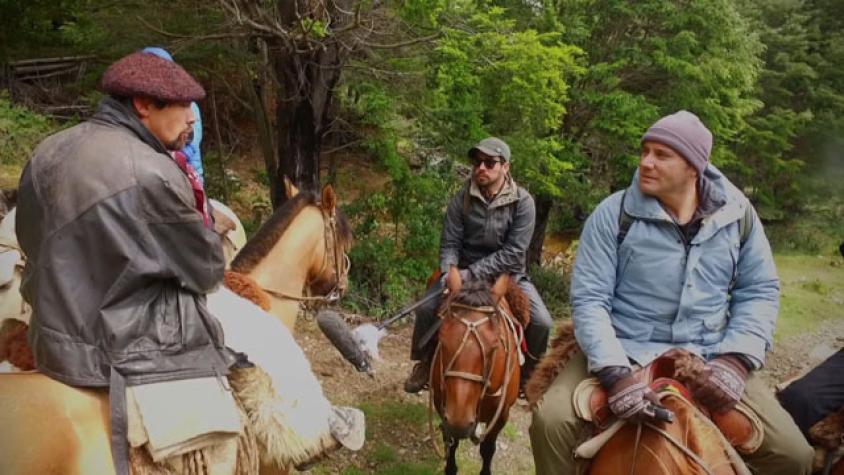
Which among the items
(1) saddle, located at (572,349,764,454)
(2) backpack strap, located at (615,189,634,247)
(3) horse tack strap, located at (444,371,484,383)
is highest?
(2) backpack strap, located at (615,189,634,247)

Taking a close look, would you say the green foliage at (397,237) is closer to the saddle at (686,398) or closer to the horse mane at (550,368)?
the horse mane at (550,368)

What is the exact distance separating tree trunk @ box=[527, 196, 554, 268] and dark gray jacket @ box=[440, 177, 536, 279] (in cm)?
738

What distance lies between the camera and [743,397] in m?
2.82

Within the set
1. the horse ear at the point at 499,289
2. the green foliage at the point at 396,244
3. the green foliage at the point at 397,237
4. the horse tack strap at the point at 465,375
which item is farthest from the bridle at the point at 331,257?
the green foliage at the point at 396,244

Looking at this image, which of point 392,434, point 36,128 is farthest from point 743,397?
point 36,128

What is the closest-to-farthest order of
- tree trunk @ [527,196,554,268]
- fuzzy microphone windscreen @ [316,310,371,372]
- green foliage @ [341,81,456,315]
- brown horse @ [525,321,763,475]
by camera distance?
brown horse @ [525,321,763,475] < fuzzy microphone windscreen @ [316,310,371,372] < green foliage @ [341,81,456,315] < tree trunk @ [527,196,554,268]

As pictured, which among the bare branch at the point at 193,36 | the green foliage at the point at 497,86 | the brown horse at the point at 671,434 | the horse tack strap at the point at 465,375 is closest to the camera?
the brown horse at the point at 671,434

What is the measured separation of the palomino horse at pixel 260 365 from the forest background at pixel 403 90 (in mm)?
3190

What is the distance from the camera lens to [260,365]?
107 inches

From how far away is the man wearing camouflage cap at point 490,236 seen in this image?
16.6ft

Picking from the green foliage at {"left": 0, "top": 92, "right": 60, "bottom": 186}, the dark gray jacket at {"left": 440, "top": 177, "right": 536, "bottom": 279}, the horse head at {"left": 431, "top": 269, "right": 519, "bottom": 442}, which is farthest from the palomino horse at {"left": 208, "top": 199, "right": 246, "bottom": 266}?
the green foliage at {"left": 0, "top": 92, "right": 60, "bottom": 186}

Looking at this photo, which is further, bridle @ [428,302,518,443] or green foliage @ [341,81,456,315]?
green foliage @ [341,81,456,315]

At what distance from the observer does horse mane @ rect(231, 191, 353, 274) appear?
3664 millimetres

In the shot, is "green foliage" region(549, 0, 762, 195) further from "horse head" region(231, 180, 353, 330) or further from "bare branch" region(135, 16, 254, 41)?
"horse head" region(231, 180, 353, 330)
